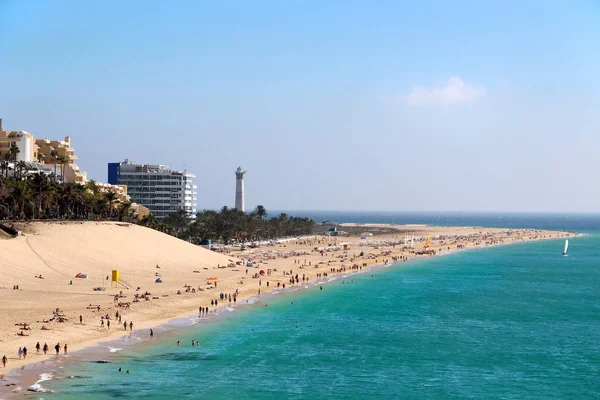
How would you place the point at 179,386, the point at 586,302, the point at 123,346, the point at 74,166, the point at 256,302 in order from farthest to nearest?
the point at 74,166 → the point at 586,302 → the point at 256,302 → the point at 123,346 → the point at 179,386

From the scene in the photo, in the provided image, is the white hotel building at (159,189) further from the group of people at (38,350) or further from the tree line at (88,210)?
the group of people at (38,350)

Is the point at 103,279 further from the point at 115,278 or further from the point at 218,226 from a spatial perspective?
the point at 218,226

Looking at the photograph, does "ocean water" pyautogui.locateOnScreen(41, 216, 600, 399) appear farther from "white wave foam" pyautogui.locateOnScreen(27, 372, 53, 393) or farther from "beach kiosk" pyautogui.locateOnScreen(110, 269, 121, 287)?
"beach kiosk" pyautogui.locateOnScreen(110, 269, 121, 287)

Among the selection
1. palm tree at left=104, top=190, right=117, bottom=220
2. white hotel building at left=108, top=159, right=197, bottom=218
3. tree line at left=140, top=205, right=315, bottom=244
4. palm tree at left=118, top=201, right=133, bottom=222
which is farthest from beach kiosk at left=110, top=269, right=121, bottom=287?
white hotel building at left=108, top=159, right=197, bottom=218

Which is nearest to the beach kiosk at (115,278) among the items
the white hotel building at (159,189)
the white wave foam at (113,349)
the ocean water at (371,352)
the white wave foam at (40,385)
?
the ocean water at (371,352)

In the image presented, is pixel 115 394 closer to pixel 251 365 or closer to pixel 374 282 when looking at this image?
pixel 251 365

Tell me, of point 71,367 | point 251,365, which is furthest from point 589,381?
point 71,367

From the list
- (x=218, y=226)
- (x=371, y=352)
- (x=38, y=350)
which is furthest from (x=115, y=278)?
(x=218, y=226)
